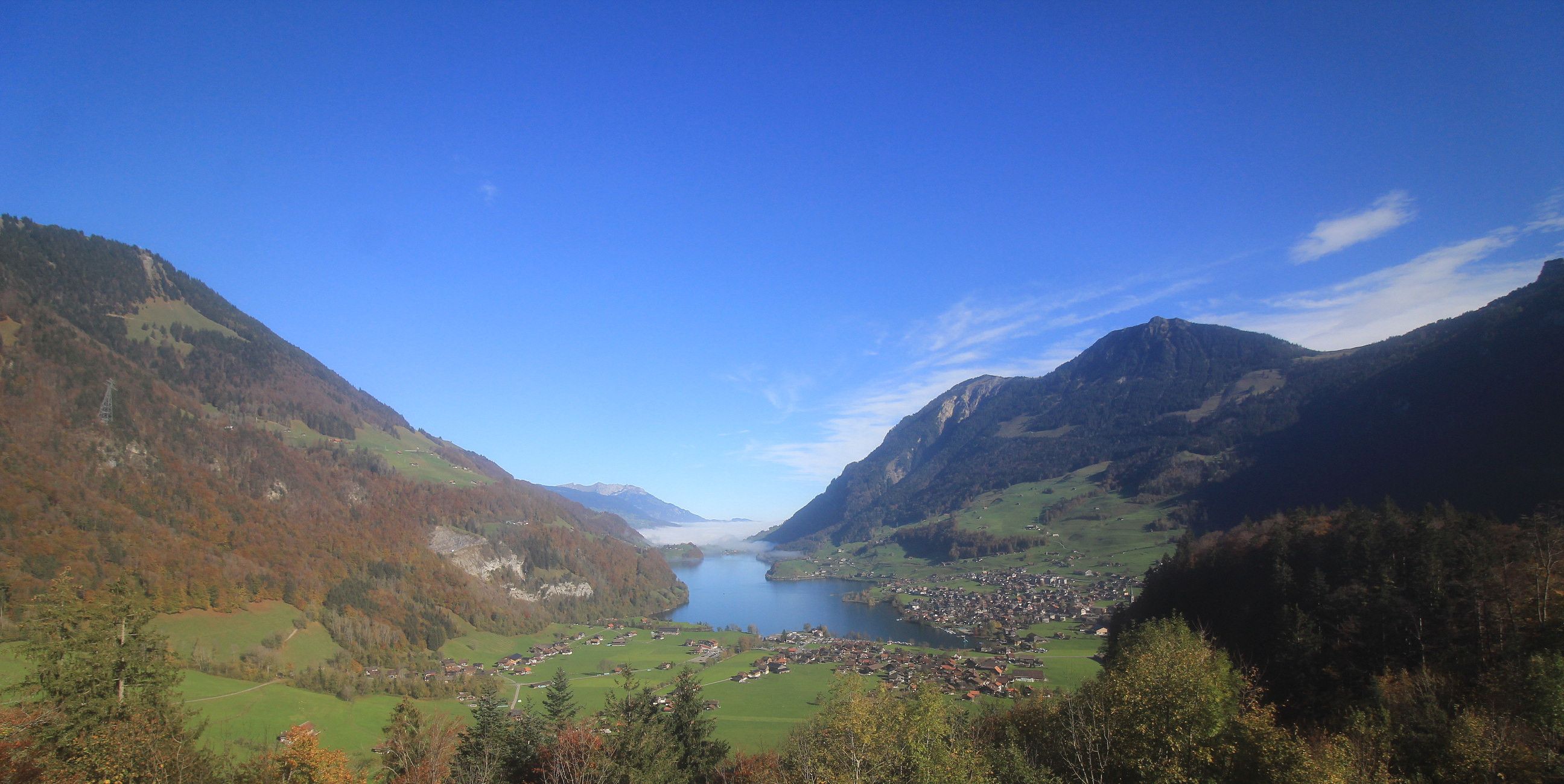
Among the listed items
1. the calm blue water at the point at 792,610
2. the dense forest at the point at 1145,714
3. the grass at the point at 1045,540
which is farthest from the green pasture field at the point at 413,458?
the dense forest at the point at 1145,714

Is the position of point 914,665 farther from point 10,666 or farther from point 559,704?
point 10,666

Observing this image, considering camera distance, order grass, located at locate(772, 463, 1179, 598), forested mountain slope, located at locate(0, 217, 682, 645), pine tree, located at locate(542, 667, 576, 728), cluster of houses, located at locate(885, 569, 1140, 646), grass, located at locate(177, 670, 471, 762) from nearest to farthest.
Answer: pine tree, located at locate(542, 667, 576, 728) → grass, located at locate(177, 670, 471, 762) → forested mountain slope, located at locate(0, 217, 682, 645) → cluster of houses, located at locate(885, 569, 1140, 646) → grass, located at locate(772, 463, 1179, 598)

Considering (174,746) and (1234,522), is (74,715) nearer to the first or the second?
(174,746)

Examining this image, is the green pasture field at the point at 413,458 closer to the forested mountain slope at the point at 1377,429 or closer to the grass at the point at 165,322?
the grass at the point at 165,322

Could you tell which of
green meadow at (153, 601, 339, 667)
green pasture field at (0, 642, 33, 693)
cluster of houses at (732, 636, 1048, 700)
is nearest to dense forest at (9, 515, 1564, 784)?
green pasture field at (0, 642, 33, 693)

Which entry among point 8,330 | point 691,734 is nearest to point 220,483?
point 8,330

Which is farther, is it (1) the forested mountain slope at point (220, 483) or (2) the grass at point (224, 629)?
(1) the forested mountain slope at point (220, 483)

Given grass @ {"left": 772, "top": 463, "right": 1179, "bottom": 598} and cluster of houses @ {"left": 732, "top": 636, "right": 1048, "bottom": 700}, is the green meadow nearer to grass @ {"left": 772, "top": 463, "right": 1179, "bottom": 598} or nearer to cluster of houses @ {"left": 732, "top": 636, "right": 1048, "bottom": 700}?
cluster of houses @ {"left": 732, "top": 636, "right": 1048, "bottom": 700}

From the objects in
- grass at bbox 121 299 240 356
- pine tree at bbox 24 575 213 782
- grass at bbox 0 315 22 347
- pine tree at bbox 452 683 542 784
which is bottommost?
pine tree at bbox 452 683 542 784
